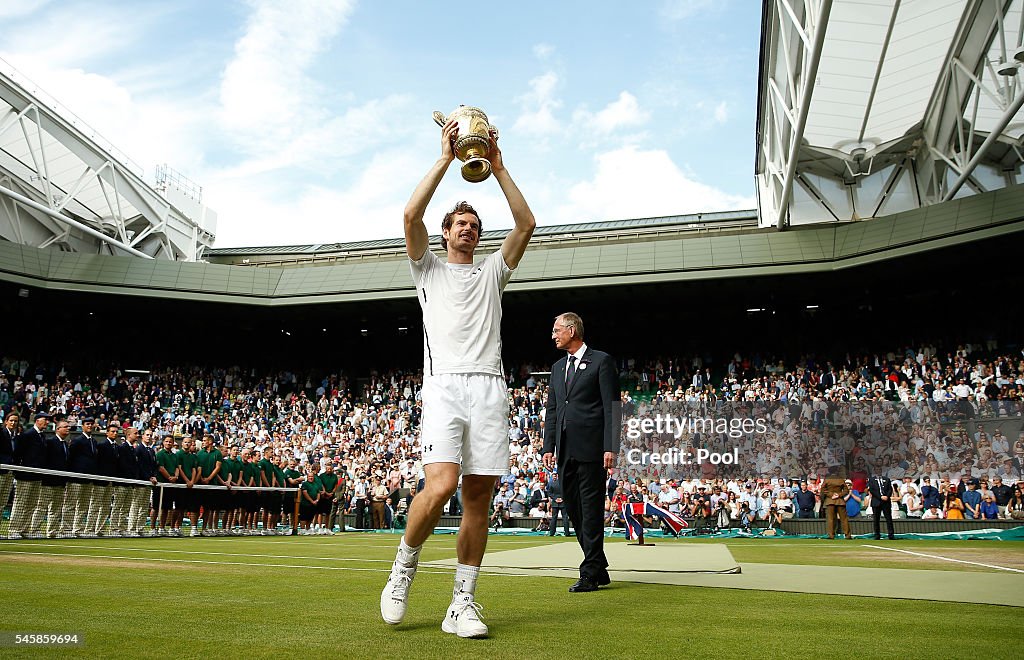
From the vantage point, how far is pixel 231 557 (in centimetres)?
834

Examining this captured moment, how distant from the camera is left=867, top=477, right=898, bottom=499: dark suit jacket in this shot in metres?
15.9

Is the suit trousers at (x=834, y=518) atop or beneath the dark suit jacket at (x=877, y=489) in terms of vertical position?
beneath

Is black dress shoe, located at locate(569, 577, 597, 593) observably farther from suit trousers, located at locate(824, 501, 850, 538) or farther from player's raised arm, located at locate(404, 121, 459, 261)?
suit trousers, located at locate(824, 501, 850, 538)

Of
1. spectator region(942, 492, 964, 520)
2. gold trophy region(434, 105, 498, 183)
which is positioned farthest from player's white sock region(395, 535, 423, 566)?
spectator region(942, 492, 964, 520)

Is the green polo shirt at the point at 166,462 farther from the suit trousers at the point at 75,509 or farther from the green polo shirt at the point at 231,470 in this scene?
the suit trousers at the point at 75,509

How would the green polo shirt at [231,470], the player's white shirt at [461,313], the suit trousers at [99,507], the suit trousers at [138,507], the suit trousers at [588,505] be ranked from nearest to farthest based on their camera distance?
the player's white shirt at [461,313] → the suit trousers at [588,505] → the suit trousers at [99,507] → the suit trousers at [138,507] → the green polo shirt at [231,470]

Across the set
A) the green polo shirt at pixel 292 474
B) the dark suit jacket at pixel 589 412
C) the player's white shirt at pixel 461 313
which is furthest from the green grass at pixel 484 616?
the green polo shirt at pixel 292 474

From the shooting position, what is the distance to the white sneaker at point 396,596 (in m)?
3.51

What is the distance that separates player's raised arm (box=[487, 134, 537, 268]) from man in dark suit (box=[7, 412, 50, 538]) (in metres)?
10.2

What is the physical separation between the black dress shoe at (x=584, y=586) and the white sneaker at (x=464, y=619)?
1925 millimetres

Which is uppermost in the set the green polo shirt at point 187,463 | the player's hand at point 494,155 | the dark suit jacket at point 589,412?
the player's hand at point 494,155

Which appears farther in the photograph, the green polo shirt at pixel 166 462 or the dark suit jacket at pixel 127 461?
the green polo shirt at pixel 166 462

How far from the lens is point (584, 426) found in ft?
20.3

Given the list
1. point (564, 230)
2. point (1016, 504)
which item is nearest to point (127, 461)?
point (1016, 504)
